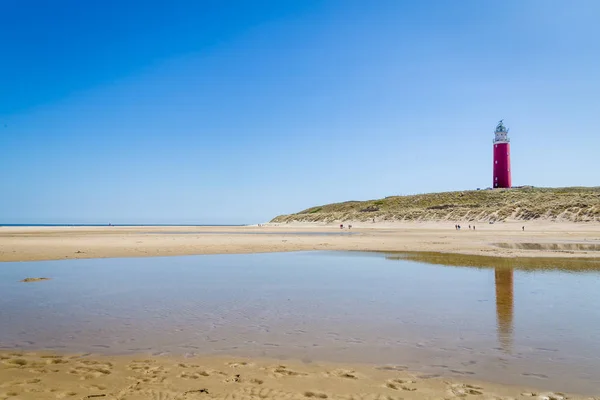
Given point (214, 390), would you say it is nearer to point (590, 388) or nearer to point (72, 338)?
point (72, 338)

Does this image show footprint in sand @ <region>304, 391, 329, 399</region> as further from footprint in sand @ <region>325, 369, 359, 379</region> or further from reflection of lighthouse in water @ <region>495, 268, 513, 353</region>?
reflection of lighthouse in water @ <region>495, 268, 513, 353</region>

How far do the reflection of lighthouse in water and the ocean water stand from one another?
34 mm

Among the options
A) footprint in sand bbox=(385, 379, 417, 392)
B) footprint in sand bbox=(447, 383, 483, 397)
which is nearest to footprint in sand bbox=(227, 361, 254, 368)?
footprint in sand bbox=(385, 379, 417, 392)

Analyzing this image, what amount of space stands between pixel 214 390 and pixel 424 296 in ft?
25.3

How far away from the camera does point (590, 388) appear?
5.27m

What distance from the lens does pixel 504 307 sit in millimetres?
9898

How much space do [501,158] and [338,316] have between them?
96468mm

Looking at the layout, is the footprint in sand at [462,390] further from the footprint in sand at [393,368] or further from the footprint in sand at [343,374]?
the footprint in sand at [343,374]

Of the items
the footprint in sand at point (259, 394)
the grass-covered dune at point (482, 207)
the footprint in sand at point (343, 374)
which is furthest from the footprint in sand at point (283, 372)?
the grass-covered dune at point (482, 207)

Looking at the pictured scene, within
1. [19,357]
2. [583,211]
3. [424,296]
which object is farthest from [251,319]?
[583,211]

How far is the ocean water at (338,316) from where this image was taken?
6.57 meters

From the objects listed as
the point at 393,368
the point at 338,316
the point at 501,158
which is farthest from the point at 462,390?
the point at 501,158

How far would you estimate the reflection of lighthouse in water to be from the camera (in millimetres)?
7434

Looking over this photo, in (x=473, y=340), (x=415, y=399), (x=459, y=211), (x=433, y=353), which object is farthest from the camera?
(x=459, y=211)
